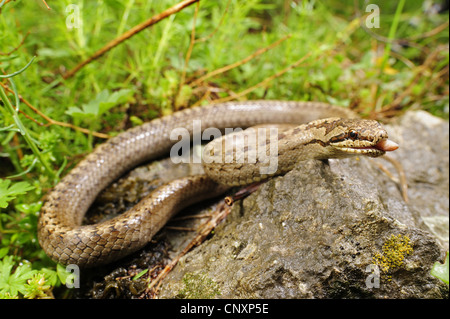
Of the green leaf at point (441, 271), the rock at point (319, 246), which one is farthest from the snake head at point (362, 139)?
the green leaf at point (441, 271)

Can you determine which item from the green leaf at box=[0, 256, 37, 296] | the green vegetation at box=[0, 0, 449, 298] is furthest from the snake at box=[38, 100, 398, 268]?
the green leaf at box=[0, 256, 37, 296]

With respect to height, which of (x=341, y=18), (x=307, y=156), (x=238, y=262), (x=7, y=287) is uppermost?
(x=341, y=18)

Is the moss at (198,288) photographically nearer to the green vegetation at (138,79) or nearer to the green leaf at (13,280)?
the green leaf at (13,280)

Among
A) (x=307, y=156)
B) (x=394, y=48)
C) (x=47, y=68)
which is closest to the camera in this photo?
(x=307, y=156)

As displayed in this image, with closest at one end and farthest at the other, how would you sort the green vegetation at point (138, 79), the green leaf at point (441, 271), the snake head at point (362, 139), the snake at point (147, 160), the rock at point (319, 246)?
the green leaf at point (441, 271), the rock at point (319, 246), the snake head at point (362, 139), the snake at point (147, 160), the green vegetation at point (138, 79)

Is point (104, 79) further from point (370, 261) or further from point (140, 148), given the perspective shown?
point (370, 261)
